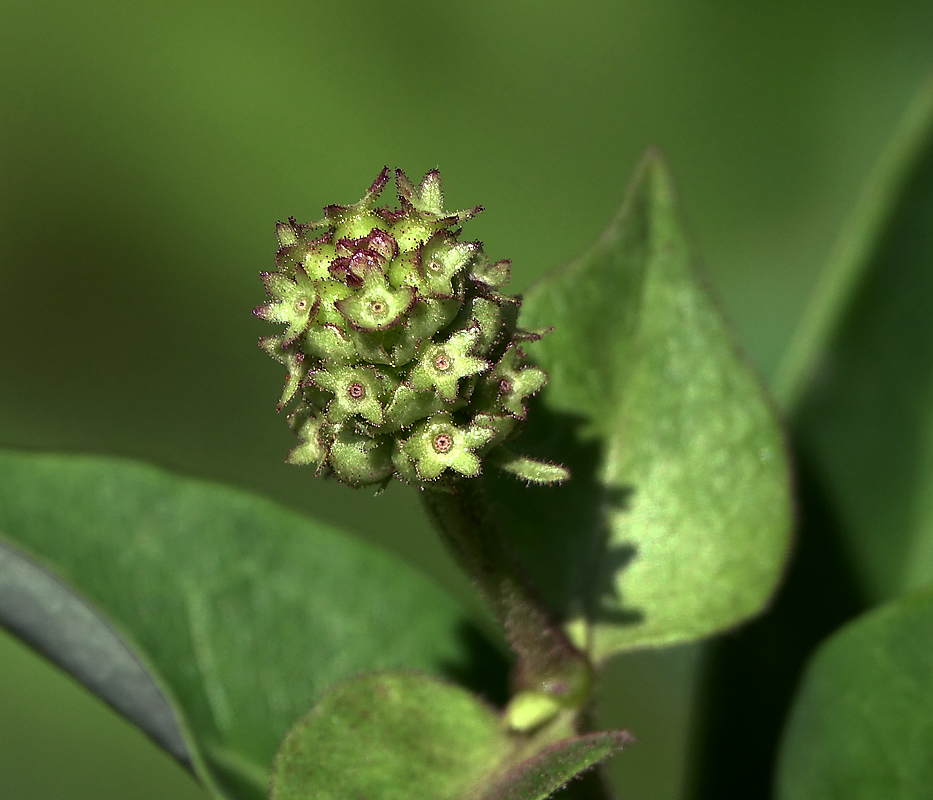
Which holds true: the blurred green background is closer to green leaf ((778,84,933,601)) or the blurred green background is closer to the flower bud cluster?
green leaf ((778,84,933,601))

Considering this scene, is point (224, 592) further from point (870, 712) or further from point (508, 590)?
point (870, 712)

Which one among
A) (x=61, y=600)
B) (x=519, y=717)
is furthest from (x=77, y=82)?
(x=519, y=717)

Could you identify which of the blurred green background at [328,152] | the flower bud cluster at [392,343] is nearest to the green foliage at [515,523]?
the flower bud cluster at [392,343]

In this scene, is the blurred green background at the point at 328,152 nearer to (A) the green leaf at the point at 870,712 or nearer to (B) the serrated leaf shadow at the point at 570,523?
(B) the serrated leaf shadow at the point at 570,523

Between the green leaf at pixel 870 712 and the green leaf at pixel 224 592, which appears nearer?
the green leaf at pixel 870 712

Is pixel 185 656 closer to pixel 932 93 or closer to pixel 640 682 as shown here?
pixel 932 93

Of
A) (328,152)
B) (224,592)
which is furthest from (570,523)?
(328,152)
